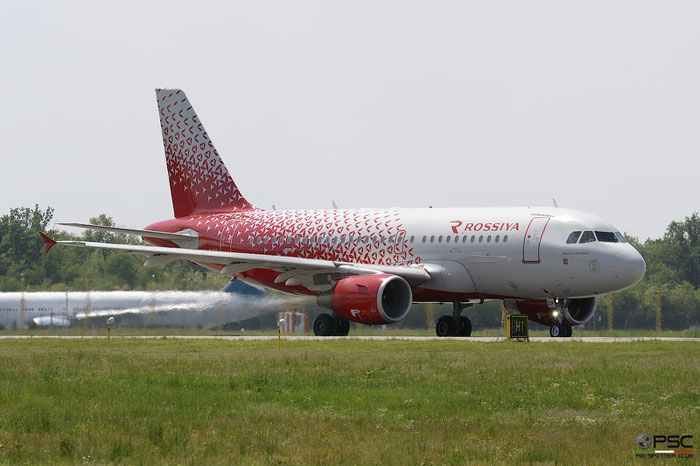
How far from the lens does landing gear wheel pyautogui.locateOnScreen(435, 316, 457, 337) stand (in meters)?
35.7

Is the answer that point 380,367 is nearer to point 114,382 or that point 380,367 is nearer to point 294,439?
point 114,382

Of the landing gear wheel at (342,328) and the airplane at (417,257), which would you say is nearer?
the airplane at (417,257)

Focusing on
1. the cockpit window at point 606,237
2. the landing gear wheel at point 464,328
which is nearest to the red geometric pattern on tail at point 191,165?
the landing gear wheel at point 464,328

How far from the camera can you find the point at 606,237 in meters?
31.9

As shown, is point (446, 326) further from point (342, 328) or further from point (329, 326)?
point (329, 326)

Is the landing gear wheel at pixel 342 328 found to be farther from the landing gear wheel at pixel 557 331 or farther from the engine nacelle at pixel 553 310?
the landing gear wheel at pixel 557 331

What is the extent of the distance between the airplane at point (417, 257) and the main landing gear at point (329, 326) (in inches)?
1.3

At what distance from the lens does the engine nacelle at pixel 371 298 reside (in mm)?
32156

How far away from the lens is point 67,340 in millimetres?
34094

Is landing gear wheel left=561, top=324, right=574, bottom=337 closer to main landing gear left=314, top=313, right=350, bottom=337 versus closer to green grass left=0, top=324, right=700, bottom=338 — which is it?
green grass left=0, top=324, right=700, bottom=338

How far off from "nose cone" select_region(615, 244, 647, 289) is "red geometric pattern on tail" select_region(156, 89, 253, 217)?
16096 mm

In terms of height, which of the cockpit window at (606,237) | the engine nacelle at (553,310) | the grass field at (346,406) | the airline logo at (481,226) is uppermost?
the airline logo at (481,226)

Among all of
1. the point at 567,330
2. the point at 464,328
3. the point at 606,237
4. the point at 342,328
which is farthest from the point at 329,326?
the point at 606,237

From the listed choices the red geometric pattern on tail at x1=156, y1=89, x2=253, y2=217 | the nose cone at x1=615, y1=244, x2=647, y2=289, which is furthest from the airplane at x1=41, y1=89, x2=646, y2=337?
the red geometric pattern on tail at x1=156, y1=89, x2=253, y2=217
